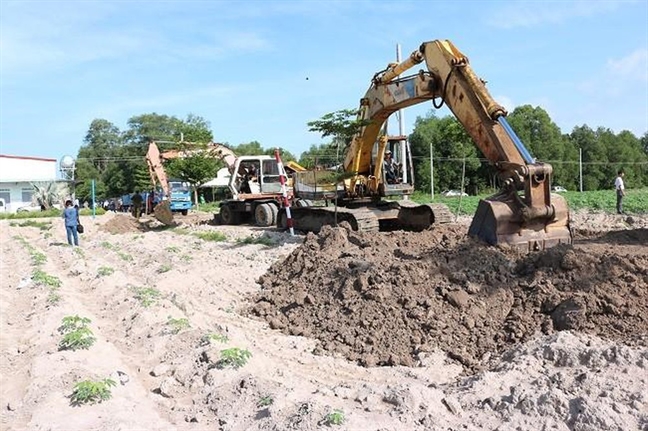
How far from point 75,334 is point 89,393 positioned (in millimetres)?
1931

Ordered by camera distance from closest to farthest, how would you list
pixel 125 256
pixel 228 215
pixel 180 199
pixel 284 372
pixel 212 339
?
pixel 284 372, pixel 212 339, pixel 125 256, pixel 228 215, pixel 180 199

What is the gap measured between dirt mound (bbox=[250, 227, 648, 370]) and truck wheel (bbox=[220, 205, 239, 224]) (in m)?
14.0

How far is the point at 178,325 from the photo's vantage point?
7359 millimetres

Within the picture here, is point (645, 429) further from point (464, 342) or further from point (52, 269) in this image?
point (52, 269)

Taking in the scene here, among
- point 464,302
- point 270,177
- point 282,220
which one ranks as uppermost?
point 270,177

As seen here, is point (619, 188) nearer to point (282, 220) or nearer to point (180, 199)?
point (282, 220)

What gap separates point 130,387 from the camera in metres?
5.54

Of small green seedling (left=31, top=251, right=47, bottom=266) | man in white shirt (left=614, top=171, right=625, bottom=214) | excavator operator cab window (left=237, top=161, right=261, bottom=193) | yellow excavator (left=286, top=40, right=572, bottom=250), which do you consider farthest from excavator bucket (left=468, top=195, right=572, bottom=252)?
excavator operator cab window (left=237, top=161, right=261, bottom=193)

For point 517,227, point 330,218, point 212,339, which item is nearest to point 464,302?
point 517,227

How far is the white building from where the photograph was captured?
177ft

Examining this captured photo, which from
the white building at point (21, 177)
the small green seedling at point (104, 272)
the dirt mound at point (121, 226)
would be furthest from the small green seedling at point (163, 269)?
the white building at point (21, 177)

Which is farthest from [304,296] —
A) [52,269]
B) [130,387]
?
[52,269]

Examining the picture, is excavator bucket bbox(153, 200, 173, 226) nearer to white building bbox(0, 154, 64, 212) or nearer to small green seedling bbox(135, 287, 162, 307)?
small green seedling bbox(135, 287, 162, 307)

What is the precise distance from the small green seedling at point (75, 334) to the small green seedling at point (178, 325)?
2.79ft
